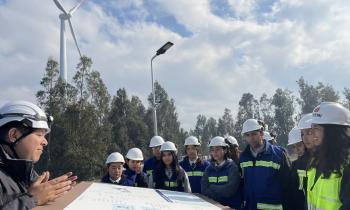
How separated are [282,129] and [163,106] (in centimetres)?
2507

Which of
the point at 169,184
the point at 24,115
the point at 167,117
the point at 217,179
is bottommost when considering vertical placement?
the point at 169,184

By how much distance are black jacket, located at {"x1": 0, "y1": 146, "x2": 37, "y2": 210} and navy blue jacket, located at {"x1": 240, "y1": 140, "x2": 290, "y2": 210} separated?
3.62m

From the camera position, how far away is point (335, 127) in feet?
11.1

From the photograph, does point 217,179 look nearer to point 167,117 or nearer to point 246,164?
point 246,164

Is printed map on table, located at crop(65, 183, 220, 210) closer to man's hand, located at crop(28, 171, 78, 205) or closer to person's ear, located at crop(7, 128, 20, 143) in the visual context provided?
man's hand, located at crop(28, 171, 78, 205)

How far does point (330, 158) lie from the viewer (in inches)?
128

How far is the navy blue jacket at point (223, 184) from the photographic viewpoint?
548 cm

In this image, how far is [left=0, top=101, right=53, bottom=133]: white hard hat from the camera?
256 cm

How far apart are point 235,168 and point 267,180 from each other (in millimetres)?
545

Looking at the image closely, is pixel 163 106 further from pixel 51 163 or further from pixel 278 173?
pixel 278 173

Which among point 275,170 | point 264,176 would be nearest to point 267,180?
point 264,176

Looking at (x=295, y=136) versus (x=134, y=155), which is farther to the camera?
(x=134, y=155)

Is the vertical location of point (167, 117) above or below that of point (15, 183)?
above

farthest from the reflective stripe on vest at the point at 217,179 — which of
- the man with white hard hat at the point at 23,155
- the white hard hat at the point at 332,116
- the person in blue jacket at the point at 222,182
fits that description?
the man with white hard hat at the point at 23,155
